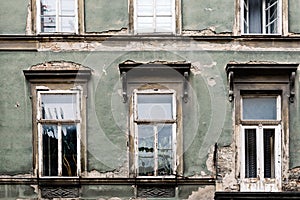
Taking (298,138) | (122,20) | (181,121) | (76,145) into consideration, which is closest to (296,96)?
(298,138)

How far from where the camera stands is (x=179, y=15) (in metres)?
10.2

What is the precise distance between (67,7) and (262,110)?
4050 millimetres

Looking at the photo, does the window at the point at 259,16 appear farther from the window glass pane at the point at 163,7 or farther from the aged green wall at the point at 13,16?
the aged green wall at the point at 13,16

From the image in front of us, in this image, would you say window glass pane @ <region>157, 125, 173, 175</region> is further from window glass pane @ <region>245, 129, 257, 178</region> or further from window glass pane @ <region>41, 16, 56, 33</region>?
window glass pane @ <region>41, 16, 56, 33</region>

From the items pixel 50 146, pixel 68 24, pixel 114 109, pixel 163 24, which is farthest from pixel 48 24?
pixel 50 146

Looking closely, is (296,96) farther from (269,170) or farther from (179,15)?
(179,15)

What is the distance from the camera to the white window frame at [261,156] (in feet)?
33.0

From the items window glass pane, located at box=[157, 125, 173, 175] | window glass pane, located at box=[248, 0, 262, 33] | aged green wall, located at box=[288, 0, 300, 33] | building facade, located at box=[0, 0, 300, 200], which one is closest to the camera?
building facade, located at box=[0, 0, 300, 200]

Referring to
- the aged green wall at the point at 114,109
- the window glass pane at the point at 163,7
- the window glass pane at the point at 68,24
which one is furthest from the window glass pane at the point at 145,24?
the window glass pane at the point at 68,24

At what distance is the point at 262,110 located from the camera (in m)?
10.2

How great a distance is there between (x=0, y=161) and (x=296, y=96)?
544cm

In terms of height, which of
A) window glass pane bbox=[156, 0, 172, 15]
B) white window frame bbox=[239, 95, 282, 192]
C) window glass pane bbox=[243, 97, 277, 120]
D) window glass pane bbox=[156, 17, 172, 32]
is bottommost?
white window frame bbox=[239, 95, 282, 192]

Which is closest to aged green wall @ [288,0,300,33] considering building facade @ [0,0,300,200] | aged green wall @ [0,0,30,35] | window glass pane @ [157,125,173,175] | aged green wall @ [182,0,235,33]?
building facade @ [0,0,300,200]

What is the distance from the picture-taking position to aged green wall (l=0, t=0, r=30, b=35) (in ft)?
33.5
